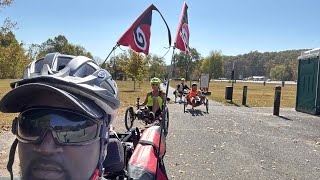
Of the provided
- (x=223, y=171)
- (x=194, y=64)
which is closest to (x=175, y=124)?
(x=223, y=171)

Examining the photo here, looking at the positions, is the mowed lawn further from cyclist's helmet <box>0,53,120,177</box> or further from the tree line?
cyclist's helmet <box>0,53,120,177</box>

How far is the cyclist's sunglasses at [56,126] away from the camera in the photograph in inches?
55.0

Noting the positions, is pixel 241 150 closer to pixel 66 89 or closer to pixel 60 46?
pixel 66 89

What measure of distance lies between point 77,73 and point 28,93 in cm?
21

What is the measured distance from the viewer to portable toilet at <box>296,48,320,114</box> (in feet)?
54.9

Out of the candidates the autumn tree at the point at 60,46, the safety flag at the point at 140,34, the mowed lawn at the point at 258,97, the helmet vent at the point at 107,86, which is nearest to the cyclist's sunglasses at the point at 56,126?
the helmet vent at the point at 107,86

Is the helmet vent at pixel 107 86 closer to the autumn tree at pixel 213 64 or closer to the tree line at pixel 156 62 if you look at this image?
the tree line at pixel 156 62

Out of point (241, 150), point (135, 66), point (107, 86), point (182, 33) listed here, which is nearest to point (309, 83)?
point (241, 150)

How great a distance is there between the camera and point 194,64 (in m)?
125

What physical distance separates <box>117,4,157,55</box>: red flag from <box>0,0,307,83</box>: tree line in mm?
236

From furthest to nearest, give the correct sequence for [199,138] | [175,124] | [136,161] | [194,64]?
[194,64], [175,124], [199,138], [136,161]

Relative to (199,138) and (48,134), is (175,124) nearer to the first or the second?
(199,138)

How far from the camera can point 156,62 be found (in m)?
65.8

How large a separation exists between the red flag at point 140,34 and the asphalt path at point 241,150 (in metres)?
2.49
